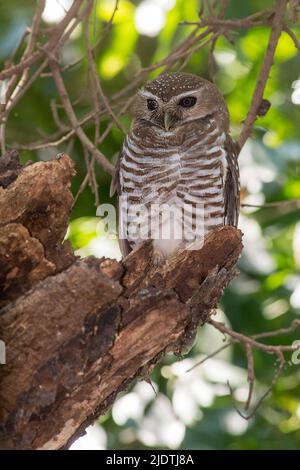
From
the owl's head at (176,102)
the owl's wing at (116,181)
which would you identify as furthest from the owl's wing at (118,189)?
the owl's head at (176,102)

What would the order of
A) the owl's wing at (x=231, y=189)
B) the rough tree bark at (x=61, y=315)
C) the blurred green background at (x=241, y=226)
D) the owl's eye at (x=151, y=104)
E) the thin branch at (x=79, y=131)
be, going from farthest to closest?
the blurred green background at (x=241, y=226) → the owl's eye at (x=151, y=104) → the owl's wing at (x=231, y=189) → the thin branch at (x=79, y=131) → the rough tree bark at (x=61, y=315)

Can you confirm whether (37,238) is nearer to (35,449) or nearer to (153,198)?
(35,449)

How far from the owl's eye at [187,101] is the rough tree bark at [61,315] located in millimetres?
1322

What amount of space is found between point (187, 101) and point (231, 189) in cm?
44

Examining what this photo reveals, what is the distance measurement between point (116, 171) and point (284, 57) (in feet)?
5.44

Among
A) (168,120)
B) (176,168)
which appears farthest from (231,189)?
(168,120)

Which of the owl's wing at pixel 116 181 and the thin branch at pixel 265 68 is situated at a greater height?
the thin branch at pixel 265 68

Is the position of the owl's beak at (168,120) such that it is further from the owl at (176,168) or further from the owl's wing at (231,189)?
the owl's wing at (231,189)

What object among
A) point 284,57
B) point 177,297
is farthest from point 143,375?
point 284,57

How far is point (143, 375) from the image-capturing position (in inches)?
112

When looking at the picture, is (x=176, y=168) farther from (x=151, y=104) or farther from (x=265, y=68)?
(x=265, y=68)

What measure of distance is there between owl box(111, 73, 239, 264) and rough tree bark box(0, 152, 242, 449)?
97 centimetres

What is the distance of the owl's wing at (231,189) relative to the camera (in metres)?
3.81

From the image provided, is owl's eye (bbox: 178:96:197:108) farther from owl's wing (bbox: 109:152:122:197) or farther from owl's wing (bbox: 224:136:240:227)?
owl's wing (bbox: 109:152:122:197)
